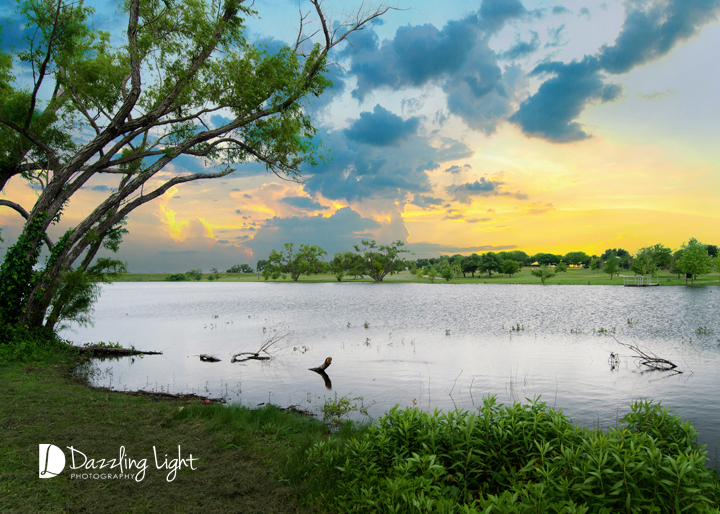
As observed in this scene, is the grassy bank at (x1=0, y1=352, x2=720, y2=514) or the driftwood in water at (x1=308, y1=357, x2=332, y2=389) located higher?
the grassy bank at (x1=0, y1=352, x2=720, y2=514)

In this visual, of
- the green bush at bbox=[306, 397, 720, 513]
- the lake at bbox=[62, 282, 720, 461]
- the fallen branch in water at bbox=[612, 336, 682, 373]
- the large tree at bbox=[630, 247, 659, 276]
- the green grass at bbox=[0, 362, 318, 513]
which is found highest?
the large tree at bbox=[630, 247, 659, 276]

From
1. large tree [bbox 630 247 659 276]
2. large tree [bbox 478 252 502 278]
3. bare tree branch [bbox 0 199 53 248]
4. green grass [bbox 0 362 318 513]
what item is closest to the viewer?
green grass [bbox 0 362 318 513]

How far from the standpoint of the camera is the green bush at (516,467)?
3.55 meters

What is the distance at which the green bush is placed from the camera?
3553 millimetres

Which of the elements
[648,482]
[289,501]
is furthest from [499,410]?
[289,501]

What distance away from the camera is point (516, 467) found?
4855 millimetres

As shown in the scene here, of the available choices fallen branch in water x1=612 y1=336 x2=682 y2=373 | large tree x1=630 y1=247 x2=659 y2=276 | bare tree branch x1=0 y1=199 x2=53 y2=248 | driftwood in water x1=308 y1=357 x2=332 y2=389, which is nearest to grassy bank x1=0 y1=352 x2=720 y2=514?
driftwood in water x1=308 y1=357 x2=332 y2=389

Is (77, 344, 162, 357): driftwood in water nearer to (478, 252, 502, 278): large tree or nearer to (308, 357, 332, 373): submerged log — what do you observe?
(308, 357, 332, 373): submerged log

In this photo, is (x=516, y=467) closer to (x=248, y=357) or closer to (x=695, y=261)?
(x=248, y=357)

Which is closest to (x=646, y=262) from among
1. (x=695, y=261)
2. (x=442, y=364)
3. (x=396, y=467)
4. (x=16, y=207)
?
(x=695, y=261)

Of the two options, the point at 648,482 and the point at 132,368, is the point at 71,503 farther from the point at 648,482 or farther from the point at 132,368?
the point at 132,368

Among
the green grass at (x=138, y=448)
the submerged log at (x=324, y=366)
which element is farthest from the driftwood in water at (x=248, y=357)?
the green grass at (x=138, y=448)

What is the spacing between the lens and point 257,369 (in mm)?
17625

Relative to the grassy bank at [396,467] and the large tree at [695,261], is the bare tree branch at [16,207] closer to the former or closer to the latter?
the grassy bank at [396,467]
